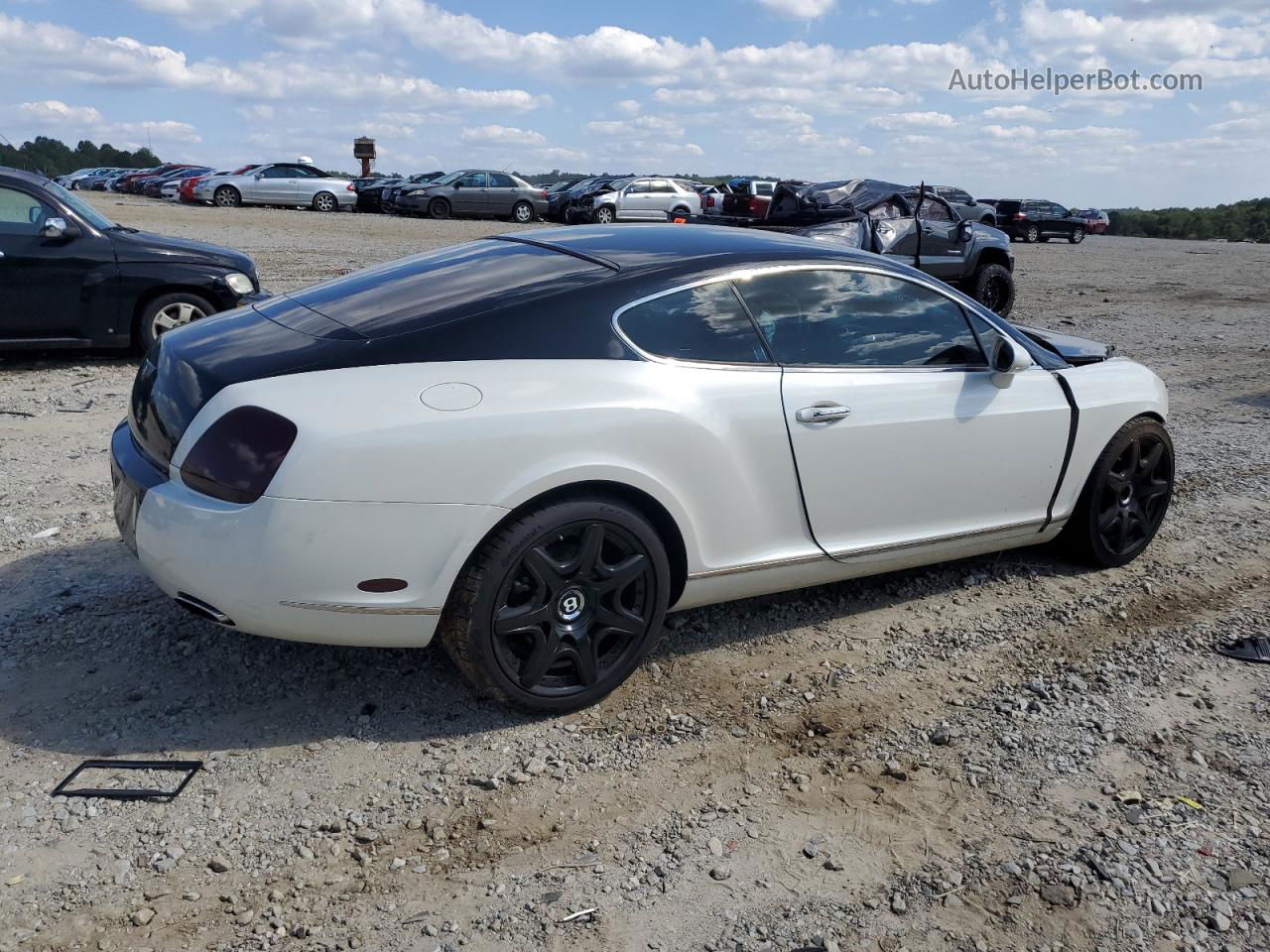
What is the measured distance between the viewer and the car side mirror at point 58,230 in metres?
8.64

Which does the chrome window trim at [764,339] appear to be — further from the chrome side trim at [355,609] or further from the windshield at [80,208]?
the windshield at [80,208]

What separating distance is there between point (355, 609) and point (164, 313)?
6.63m

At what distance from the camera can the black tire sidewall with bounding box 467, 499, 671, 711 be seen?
343cm

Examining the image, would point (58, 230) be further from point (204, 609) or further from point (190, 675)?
point (204, 609)

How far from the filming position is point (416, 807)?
323cm

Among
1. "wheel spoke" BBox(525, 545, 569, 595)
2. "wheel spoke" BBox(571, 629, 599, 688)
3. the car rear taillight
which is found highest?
the car rear taillight

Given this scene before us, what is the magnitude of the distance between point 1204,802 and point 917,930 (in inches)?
47.0

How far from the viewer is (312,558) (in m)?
3.23

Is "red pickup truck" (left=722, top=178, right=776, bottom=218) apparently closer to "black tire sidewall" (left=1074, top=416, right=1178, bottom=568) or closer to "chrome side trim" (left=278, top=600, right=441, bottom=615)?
"black tire sidewall" (left=1074, top=416, right=1178, bottom=568)

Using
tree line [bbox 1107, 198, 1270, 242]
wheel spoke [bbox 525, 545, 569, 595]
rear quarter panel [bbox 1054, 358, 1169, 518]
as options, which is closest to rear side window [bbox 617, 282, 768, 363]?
wheel spoke [bbox 525, 545, 569, 595]

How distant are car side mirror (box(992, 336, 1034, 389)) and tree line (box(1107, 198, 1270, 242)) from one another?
56.7m

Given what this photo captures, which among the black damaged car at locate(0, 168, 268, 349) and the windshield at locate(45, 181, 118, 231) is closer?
the black damaged car at locate(0, 168, 268, 349)

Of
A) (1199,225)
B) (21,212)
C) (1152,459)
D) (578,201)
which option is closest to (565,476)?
(1152,459)

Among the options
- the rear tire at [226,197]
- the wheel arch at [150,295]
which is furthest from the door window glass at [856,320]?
the rear tire at [226,197]
